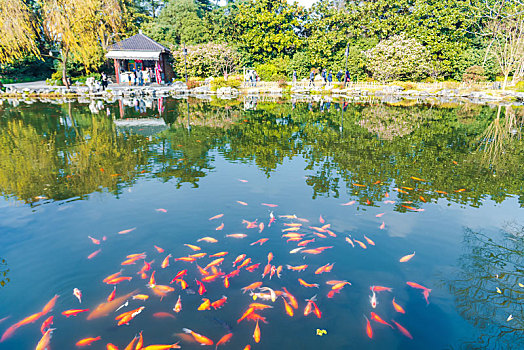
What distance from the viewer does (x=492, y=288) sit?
456 centimetres

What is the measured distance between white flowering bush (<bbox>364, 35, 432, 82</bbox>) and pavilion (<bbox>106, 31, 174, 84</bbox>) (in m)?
25.5

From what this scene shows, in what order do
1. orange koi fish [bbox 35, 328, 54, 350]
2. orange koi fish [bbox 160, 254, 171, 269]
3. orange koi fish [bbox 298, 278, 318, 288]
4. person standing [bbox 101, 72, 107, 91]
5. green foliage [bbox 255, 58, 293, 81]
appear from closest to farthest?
orange koi fish [bbox 35, 328, 54, 350] → orange koi fish [bbox 298, 278, 318, 288] → orange koi fish [bbox 160, 254, 171, 269] → person standing [bbox 101, 72, 107, 91] → green foliage [bbox 255, 58, 293, 81]

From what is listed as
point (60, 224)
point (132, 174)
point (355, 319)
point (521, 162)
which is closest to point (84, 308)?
point (60, 224)

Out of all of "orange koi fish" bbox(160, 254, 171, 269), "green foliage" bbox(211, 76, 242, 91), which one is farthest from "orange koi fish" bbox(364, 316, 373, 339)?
"green foliage" bbox(211, 76, 242, 91)

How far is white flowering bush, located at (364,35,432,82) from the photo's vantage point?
34.8 m

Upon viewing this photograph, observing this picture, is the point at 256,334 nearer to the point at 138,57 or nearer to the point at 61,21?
the point at 61,21

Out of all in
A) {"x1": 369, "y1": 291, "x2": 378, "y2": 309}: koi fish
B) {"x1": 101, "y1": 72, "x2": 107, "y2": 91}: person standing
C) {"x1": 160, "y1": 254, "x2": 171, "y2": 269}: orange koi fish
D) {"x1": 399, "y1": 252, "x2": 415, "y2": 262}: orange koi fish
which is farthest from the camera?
{"x1": 101, "y1": 72, "x2": 107, "y2": 91}: person standing

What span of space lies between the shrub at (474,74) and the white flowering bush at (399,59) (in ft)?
12.5

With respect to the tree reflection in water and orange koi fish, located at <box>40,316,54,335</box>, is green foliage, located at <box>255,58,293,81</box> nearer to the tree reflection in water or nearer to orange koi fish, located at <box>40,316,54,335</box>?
the tree reflection in water

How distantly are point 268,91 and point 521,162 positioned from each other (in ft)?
99.0

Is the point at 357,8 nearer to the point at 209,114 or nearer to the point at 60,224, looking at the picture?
the point at 209,114

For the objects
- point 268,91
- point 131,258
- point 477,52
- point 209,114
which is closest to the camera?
point 131,258

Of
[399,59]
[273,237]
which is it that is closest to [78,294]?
[273,237]

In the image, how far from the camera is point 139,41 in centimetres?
3794
